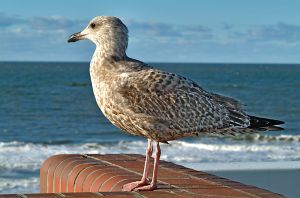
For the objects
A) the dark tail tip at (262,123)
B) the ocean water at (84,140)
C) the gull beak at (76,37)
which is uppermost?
the gull beak at (76,37)

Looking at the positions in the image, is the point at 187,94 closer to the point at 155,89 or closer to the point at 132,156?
the point at 155,89

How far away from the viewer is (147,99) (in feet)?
15.7

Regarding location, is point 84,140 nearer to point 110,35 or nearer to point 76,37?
point 76,37

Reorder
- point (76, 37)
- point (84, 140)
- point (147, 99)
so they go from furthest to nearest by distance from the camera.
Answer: point (84, 140) < point (76, 37) < point (147, 99)

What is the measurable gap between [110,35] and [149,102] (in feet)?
1.70

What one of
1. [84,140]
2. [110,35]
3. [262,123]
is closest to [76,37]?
[110,35]

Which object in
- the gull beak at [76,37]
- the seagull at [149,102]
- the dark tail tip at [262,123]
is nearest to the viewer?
the seagull at [149,102]

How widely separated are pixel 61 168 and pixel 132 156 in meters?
0.85

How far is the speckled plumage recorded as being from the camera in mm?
4762

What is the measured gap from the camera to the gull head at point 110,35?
4965 millimetres

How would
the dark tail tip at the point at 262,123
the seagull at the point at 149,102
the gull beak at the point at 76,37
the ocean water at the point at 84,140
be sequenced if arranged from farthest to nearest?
1. the ocean water at the point at 84,140
2. the gull beak at the point at 76,37
3. the dark tail tip at the point at 262,123
4. the seagull at the point at 149,102

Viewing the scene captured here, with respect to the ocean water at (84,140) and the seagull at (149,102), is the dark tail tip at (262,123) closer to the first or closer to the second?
the seagull at (149,102)

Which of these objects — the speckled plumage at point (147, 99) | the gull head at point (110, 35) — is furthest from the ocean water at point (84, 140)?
the gull head at point (110, 35)

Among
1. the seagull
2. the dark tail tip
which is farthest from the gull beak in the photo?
the dark tail tip
